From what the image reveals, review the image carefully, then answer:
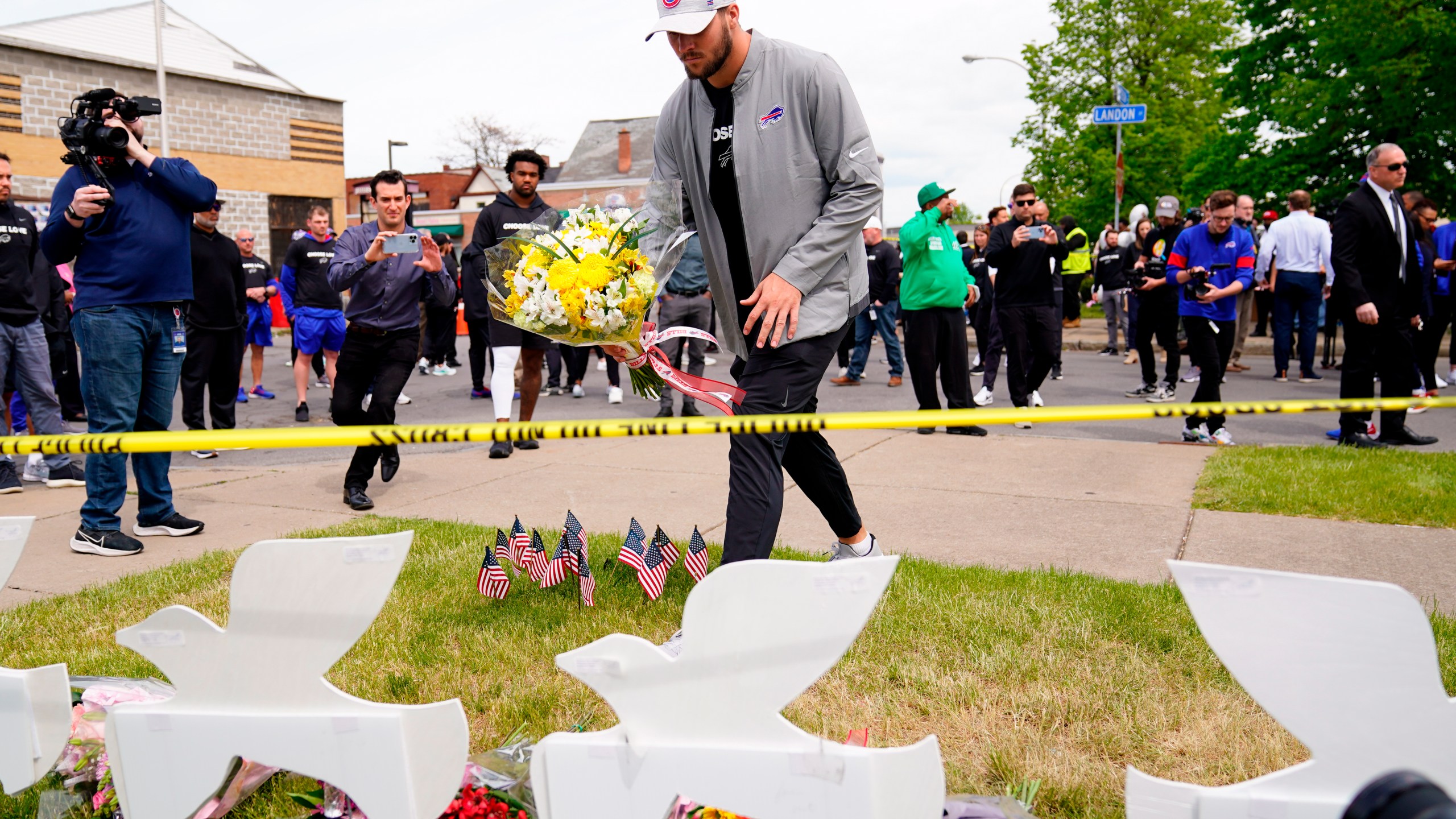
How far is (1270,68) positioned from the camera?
22641mm

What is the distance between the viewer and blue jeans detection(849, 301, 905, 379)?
1285 centimetres

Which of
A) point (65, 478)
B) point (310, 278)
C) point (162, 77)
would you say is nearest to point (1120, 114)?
point (310, 278)

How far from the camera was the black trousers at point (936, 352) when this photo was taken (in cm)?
Answer: 836

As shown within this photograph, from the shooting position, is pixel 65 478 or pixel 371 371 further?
pixel 65 478

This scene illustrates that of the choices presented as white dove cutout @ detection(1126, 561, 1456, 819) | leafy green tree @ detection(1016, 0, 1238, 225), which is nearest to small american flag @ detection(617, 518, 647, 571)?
white dove cutout @ detection(1126, 561, 1456, 819)

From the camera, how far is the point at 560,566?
4008 mm

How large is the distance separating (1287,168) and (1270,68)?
3122 mm

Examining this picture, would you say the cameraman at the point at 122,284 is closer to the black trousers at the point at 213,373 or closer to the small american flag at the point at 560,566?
the small american flag at the point at 560,566

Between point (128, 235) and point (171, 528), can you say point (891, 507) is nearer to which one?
point (171, 528)

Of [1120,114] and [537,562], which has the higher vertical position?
[1120,114]

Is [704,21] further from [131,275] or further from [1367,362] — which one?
[1367,362]

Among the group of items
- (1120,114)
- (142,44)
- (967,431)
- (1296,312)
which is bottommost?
(967,431)

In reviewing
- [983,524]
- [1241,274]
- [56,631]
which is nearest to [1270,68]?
[1241,274]

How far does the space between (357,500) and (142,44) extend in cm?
3399
